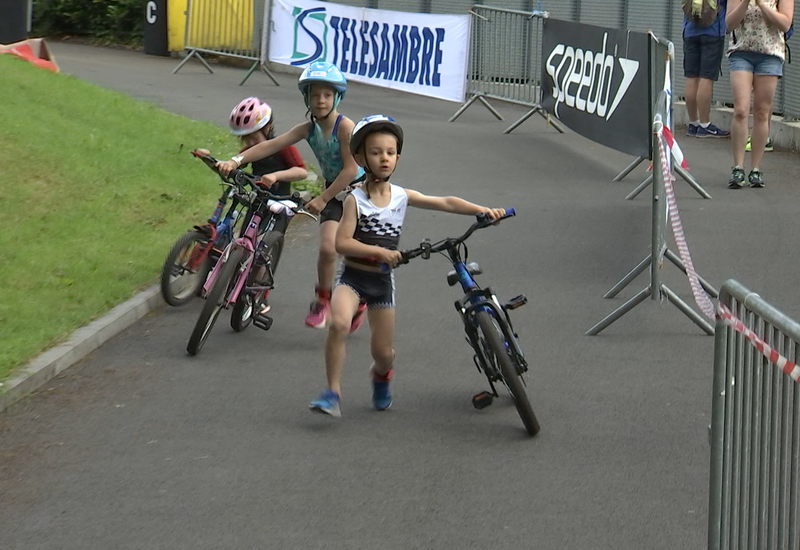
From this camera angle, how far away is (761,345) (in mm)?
3619

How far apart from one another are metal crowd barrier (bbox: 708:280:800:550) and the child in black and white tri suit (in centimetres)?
251

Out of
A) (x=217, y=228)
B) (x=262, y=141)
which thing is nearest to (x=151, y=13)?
(x=217, y=228)

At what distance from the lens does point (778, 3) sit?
502 inches

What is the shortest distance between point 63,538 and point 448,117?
1432 cm

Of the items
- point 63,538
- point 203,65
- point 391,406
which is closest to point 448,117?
point 203,65

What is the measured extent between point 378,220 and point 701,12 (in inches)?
392

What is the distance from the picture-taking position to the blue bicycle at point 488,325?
20.6ft

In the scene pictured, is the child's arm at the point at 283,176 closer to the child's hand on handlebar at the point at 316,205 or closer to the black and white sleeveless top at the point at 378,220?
the child's hand on handlebar at the point at 316,205

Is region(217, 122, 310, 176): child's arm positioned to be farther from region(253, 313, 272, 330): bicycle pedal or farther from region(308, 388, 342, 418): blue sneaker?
region(308, 388, 342, 418): blue sneaker

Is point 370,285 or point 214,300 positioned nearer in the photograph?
point 370,285

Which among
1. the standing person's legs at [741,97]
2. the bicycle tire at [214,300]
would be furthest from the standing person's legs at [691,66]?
the bicycle tire at [214,300]

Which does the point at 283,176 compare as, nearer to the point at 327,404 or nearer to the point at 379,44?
the point at 327,404

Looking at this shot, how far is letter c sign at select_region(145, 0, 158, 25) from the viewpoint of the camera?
24.8 m

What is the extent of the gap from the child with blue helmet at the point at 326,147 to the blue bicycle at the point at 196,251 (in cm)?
65
